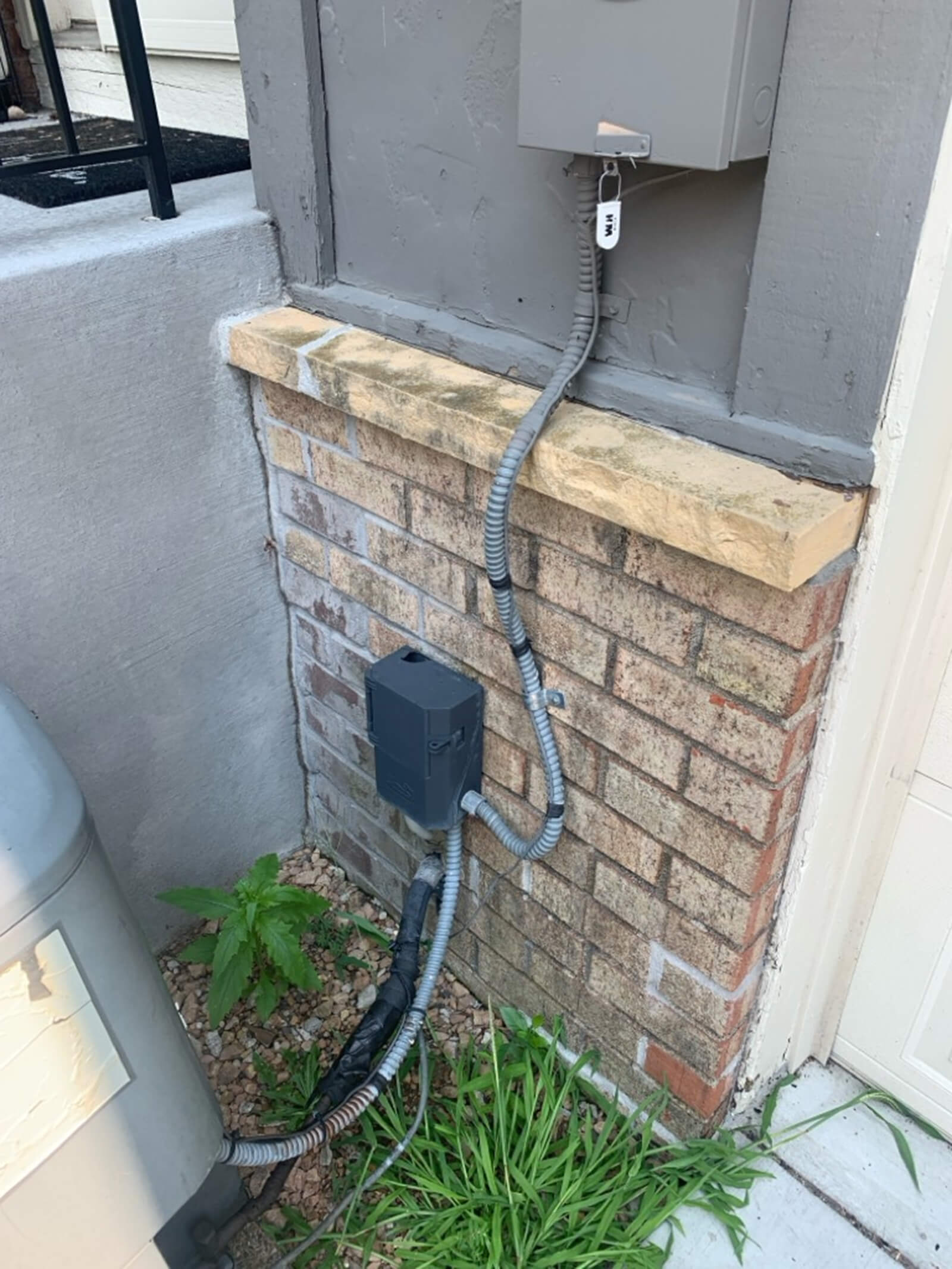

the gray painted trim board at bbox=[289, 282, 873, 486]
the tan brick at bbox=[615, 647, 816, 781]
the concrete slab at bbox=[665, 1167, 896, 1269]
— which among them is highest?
the gray painted trim board at bbox=[289, 282, 873, 486]

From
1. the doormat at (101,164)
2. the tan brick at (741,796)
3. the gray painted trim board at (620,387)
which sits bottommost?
the tan brick at (741,796)

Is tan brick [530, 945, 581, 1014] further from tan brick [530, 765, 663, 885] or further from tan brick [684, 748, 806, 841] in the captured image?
tan brick [684, 748, 806, 841]

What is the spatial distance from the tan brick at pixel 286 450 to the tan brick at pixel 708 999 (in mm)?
1142

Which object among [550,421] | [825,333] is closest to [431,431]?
[550,421]

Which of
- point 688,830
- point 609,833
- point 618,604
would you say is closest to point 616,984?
point 609,833

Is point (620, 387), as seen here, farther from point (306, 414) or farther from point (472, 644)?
point (306, 414)

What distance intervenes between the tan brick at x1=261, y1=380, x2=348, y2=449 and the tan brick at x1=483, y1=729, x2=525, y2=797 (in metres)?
0.60

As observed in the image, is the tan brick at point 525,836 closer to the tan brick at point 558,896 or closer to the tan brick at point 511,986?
Answer: the tan brick at point 558,896

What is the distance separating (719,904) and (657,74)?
3.62 ft

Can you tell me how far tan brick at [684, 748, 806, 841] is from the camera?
4.34 feet

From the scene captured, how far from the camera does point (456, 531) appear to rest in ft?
5.32

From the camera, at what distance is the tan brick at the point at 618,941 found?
1623 mm

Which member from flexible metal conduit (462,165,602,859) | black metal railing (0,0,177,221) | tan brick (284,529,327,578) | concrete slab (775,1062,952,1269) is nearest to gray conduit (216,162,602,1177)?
flexible metal conduit (462,165,602,859)

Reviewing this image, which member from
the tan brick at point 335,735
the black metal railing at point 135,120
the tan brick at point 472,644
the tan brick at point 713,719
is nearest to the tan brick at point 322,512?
the tan brick at point 472,644
